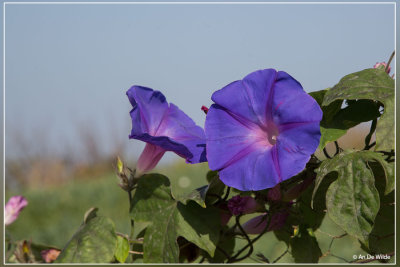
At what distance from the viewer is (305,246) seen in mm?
841

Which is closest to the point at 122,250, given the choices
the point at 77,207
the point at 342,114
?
the point at 342,114

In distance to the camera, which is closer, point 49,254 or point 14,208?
point 49,254

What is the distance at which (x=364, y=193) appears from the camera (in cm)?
65

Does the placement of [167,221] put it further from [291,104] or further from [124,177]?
[291,104]

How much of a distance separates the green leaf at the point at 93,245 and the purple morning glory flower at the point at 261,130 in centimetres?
21

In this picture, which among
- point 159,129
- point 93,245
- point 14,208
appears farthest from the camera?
point 14,208

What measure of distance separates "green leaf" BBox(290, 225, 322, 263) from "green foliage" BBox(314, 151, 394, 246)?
0.20 metres

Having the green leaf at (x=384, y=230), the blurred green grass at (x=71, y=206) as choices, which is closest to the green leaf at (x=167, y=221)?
the green leaf at (x=384, y=230)

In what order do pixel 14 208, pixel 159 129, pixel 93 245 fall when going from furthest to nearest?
pixel 14 208 < pixel 159 129 < pixel 93 245

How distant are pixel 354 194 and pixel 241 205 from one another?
0.66ft

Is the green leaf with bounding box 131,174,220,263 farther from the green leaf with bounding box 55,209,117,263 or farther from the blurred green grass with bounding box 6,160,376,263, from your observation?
the blurred green grass with bounding box 6,160,376,263

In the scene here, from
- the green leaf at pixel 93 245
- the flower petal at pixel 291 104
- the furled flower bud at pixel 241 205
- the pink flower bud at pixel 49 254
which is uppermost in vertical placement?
the flower petal at pixel 291 104

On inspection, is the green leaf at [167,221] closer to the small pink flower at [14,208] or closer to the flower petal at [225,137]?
the flower petal at [225,137]

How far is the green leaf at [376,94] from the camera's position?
66cm
